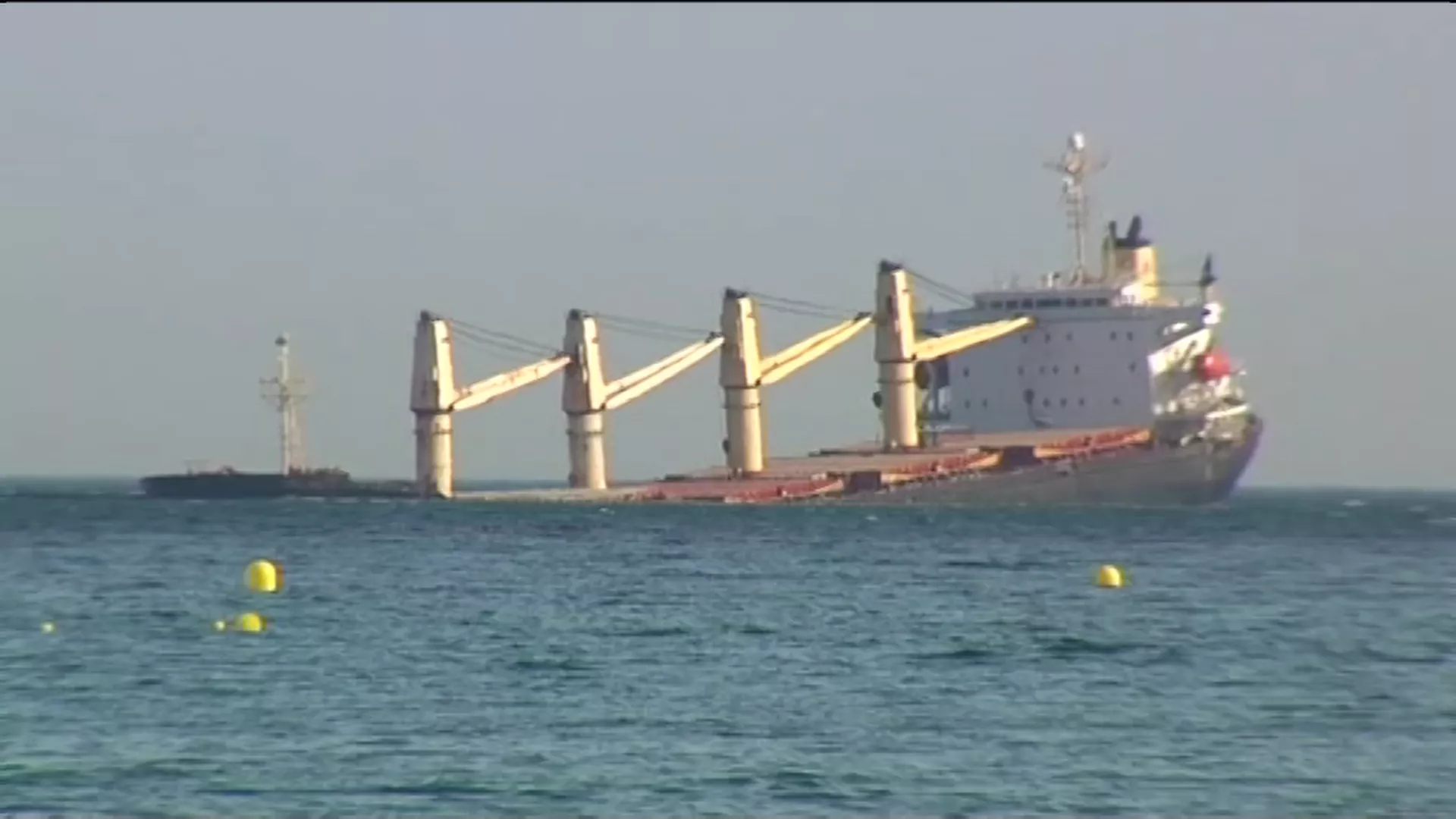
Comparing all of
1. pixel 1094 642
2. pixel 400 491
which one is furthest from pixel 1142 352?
pixel 1094 642

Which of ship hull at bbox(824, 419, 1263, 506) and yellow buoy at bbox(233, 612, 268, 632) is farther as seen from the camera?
ship hull at bbox(824, 419, 1263, 506)

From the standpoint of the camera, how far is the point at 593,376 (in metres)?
116

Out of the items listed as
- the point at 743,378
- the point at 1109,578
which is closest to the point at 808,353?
the point at 743,378

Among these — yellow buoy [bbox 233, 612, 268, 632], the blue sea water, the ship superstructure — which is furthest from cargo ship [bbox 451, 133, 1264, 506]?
yellow buoy [bbox 233, 612, 268, 632]

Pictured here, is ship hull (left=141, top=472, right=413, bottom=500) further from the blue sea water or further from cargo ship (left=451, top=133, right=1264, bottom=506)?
the blue sea water

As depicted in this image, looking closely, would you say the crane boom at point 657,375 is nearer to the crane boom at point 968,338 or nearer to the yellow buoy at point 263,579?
the crane boom at point 968,338

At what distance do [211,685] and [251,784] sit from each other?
9.09 metres

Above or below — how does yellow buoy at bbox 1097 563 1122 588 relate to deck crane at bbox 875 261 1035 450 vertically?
below

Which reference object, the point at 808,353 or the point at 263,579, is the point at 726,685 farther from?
the point at 808,353

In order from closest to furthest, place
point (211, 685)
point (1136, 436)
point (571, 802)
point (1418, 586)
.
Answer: point (571, 802) → point (211, 685) → point (1418, 586) → point (1136, 436)

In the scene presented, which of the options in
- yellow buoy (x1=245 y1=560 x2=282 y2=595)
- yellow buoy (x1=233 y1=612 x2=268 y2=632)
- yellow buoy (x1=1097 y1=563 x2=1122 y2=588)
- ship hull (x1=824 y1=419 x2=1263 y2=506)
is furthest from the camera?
Answer: ship hull (x1=824 y1=419 x2=1263 y2=506)

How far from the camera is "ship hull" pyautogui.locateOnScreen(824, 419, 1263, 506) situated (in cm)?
10775

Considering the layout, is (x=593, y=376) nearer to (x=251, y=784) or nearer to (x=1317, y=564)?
(x=1317, y=564)

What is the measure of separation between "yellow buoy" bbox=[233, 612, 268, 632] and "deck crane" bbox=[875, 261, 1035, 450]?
7007 cm
